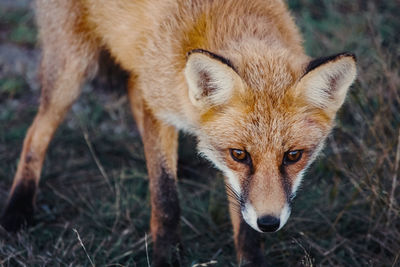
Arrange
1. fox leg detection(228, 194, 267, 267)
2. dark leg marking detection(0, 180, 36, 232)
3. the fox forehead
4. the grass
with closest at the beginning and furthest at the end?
the fox forehead
fox leg detection(228, 194, 267, 267)
the grass
dark leg marking detection(0, 180, 36, 232)

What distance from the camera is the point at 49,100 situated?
374 cm

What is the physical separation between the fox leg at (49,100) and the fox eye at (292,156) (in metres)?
1.85

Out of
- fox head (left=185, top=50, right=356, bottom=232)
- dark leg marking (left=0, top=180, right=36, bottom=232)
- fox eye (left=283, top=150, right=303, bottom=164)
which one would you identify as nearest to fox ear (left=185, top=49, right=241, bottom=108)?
fox head (left=185, top=50, right=356, bottom=232)

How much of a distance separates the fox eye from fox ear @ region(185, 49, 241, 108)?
425 mm

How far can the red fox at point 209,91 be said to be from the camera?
8.34 feet

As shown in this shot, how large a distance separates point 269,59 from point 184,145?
1946 millimetres

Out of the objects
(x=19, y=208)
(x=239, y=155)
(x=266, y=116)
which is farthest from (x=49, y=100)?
(x=266, y=116)

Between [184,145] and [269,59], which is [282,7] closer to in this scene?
[269,59]

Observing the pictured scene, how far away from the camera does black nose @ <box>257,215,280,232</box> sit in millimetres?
2406

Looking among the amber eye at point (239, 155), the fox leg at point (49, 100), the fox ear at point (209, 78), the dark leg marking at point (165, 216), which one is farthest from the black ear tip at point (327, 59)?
the fox leg at point (49, 100)

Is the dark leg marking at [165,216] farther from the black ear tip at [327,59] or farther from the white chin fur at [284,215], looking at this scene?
the black ear tip at [327,59]

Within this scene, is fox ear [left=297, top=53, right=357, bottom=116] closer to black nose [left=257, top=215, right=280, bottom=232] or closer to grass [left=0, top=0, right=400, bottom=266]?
black nose [left=257, top=215, right=280, bottom=232]

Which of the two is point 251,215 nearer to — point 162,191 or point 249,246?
point 249,246

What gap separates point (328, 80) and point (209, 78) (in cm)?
62
